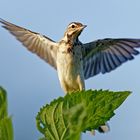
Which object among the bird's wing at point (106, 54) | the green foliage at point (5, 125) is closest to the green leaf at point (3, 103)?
the green foliage at point (5, 125)

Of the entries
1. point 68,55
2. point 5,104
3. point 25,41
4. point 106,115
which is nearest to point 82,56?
point 68,55

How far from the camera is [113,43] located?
9898 mm

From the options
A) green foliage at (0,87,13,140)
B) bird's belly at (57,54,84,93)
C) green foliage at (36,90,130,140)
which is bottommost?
green foliage at (0,87,13,140)

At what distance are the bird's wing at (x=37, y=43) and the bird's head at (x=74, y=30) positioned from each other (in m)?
0.29

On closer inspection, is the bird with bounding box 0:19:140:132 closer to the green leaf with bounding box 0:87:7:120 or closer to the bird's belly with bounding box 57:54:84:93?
the bird's belly with bounding box 57:54:84:93

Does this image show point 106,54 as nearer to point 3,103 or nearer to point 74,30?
point 74,30

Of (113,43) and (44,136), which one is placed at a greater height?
(113,43)

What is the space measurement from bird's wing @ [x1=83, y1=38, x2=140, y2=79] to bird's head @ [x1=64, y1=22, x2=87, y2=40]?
0.24m

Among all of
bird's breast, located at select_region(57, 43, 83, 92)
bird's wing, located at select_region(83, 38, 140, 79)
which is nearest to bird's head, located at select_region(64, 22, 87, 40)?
bird's wing, located at select_region(83, 38, 140, 79)

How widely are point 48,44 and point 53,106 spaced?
742 cm

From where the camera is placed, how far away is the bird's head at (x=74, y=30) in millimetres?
8969

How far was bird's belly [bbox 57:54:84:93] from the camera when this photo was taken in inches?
298

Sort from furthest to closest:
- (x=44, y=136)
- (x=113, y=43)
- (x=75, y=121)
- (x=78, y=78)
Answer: (x=113, y=43), (x=78, y=78), (x=44, y=136), (x=75, y=121)

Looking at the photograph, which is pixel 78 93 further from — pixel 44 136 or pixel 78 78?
pixel 78 78
